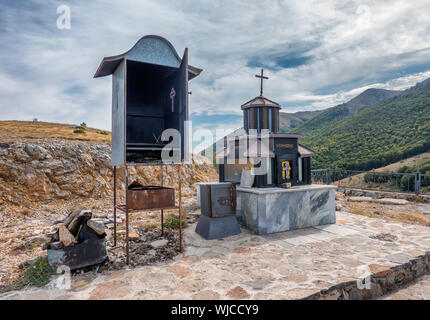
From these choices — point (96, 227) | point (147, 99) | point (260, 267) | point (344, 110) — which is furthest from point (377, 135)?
point (96, 227)

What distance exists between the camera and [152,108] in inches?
250

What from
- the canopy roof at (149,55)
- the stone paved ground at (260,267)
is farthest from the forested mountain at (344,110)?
the canopy roof at (149,55)

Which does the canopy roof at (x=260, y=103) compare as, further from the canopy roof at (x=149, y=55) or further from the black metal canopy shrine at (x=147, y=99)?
the canopy roof at (x=149, y=55)

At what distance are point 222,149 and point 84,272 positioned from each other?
19.5 feet

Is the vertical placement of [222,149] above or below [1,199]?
above

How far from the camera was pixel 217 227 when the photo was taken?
6258 millimetres

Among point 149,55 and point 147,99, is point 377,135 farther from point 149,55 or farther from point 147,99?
point 149,55

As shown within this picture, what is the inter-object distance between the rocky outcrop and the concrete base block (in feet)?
24.1

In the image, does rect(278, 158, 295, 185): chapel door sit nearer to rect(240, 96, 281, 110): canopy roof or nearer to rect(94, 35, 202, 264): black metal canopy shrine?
rect(240, 96, 281, 110): canopy roof

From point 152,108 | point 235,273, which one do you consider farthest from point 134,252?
point 152,108

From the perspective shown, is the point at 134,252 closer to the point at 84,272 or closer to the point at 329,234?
the point at 84,272

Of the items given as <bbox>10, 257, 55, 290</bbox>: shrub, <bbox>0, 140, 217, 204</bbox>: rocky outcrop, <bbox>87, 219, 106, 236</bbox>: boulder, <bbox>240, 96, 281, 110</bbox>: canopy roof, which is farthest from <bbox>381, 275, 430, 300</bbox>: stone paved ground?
<bbox>0, 140, 217, 204</bbox>: rocky outcrop

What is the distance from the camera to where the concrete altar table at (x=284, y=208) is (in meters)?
6.55

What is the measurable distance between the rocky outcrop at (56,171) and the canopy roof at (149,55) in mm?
7408
